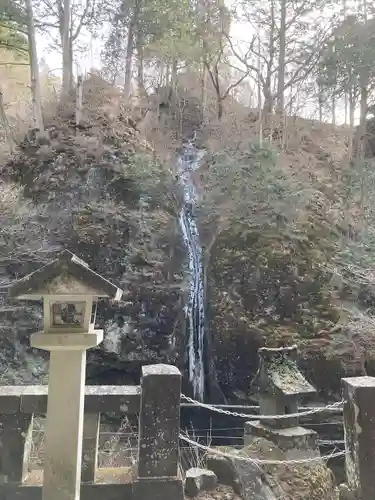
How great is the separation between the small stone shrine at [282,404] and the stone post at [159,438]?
1.62 m

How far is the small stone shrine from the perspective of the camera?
16.0ft

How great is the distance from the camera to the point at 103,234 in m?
10.6

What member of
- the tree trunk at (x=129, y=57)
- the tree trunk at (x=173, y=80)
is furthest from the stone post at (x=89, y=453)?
the tree trunk at (x=173, y=80)

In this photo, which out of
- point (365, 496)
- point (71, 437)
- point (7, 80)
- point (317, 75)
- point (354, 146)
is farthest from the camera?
point (7, 80)

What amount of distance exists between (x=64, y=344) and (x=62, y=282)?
0.46m

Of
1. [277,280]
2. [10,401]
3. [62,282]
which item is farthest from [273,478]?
[277,280]

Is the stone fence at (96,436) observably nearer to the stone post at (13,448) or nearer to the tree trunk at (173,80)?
the stone post at (13,448)

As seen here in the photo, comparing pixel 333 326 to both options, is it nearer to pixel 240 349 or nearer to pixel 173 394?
pixel 240 349

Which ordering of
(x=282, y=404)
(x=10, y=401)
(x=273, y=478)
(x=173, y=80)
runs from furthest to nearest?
(x=173, y=80), (x=282, y=404), (x=273, y=478), (x=10, y=401)

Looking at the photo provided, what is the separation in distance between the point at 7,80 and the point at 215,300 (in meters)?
13.6

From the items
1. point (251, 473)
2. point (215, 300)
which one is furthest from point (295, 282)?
point (251, 473)

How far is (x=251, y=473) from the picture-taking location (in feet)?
14.4

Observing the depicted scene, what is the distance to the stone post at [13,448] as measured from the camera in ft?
12.0

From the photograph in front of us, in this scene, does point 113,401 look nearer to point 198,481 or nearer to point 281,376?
point 198,481
